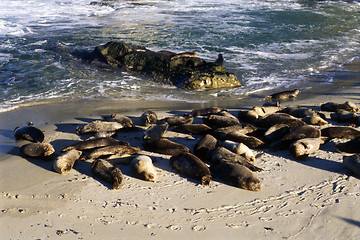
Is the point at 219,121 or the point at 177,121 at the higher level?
the point at 219,121

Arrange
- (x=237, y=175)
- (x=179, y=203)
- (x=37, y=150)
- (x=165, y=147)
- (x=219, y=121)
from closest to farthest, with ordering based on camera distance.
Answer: (x=179, y=203)
(x=237, y=175)
(x=37, y=150)
(x=165, y=147)
(x=219, y=121)

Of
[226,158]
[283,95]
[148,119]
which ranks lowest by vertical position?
[283,95]

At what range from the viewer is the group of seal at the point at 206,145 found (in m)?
5.16

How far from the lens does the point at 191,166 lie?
206 inches

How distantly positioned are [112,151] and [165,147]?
0.79 m

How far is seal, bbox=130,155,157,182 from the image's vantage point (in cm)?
512

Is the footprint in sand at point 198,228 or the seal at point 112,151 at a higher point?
the seal at point 112,151

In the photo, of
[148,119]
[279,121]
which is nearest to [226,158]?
[279,121]

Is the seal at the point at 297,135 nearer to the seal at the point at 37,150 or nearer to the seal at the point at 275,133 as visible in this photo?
the seal at the point at 275,133

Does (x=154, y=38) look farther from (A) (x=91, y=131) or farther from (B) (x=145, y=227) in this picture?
(B) (x=145, y=227)

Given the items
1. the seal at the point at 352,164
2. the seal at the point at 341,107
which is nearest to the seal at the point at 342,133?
the seal at the point at 352,164

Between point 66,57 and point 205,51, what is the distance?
4.96 m

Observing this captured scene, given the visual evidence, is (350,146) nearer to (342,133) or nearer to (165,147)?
(342,133)

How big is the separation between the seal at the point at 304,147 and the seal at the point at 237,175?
3.38 feet
